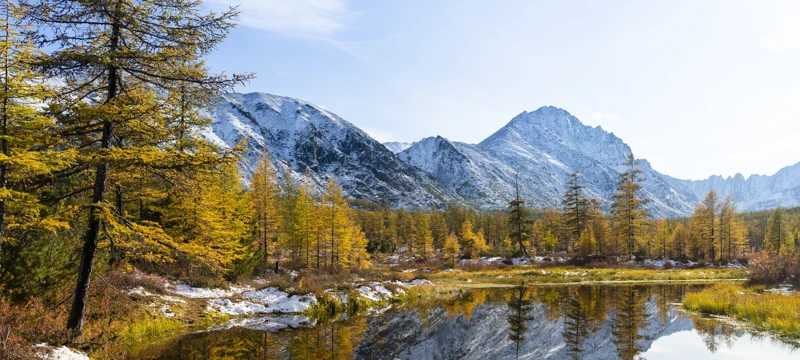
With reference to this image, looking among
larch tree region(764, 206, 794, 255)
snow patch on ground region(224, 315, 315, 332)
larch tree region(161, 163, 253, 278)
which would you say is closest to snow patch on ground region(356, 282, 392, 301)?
snow patch on ground region(224, 315, 315, 332)

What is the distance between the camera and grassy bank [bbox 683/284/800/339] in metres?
16.4

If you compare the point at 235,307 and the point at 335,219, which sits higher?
the point at 335,219

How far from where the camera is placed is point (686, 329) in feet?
58.0

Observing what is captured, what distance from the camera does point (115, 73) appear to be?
11.3 metres

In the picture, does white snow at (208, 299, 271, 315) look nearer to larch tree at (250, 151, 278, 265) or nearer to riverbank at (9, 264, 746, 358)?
riverbank at (9, 264, 746, 358)

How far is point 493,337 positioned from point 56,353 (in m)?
14.0

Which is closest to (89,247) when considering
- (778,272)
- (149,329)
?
(149,329)

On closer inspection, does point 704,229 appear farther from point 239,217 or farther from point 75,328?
point 75,328

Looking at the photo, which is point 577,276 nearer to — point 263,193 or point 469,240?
point 469,240

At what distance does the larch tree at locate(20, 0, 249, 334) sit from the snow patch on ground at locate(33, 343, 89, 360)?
1.18 meters

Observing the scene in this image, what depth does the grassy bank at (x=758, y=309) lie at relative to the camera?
16.4 meters

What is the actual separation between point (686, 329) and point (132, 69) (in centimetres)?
2250

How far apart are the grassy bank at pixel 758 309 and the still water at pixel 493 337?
43.9 inches

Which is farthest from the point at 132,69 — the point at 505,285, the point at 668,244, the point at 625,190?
the point at 668,244
